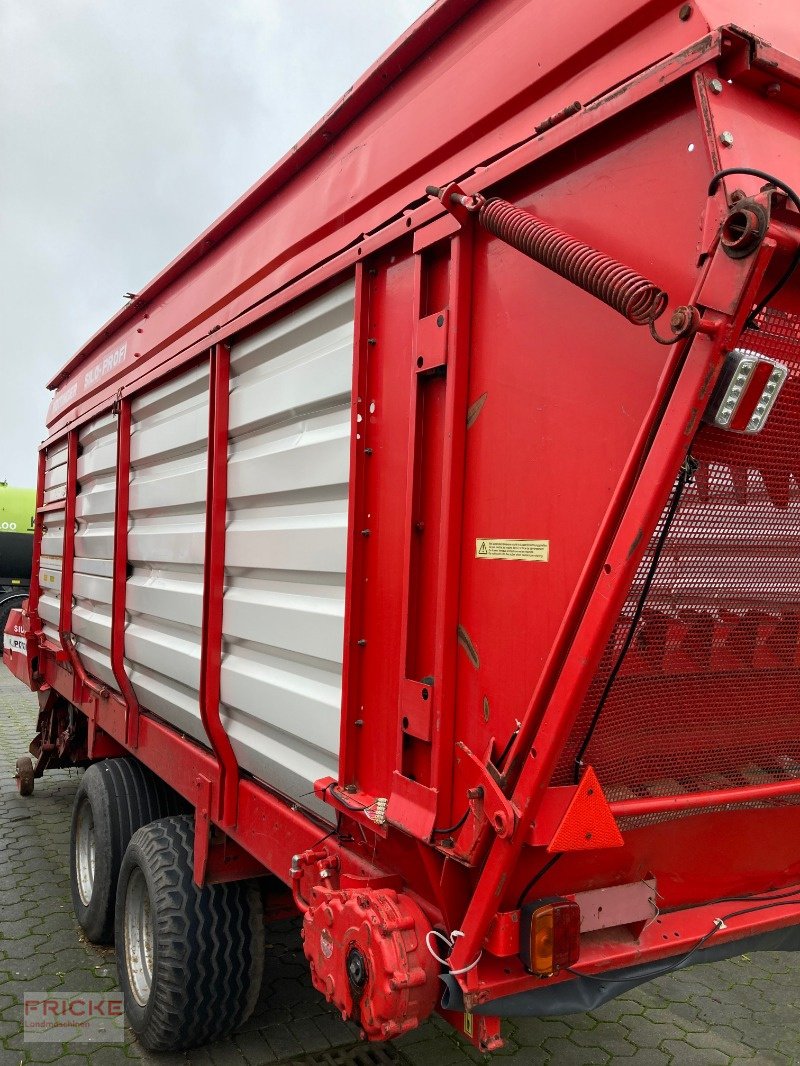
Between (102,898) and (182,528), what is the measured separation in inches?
71.3

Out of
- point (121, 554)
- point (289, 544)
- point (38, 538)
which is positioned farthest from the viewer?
point (38, 538)

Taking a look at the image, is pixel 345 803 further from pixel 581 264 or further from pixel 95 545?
pixel 95 545

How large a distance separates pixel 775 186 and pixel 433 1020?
3265mm

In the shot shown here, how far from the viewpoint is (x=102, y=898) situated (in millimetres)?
3707

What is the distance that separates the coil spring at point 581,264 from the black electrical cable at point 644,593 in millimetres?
263

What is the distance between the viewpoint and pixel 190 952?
2801mm

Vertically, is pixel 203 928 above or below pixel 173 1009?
above

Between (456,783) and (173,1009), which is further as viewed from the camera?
(173,1009)

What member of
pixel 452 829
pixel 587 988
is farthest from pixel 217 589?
pixel 587 988

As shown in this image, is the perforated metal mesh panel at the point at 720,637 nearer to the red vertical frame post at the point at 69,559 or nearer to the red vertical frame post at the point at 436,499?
the red vertical frame post at the point at 436,499

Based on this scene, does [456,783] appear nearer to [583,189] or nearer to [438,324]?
[438,324]

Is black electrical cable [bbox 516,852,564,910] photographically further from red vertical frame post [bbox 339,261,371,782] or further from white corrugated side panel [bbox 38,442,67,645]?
white corrugated side panel [bbox 38,442,67,645]

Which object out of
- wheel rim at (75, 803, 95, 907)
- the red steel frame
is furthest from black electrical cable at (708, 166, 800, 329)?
wheel rim at (75, 803, 95, 907)

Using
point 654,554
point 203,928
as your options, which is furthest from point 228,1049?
point 654,554
